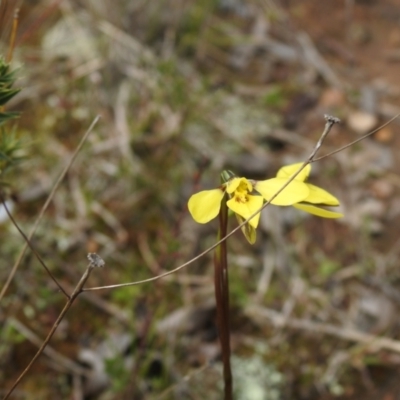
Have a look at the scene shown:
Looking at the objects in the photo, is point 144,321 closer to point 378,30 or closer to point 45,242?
point 45,242

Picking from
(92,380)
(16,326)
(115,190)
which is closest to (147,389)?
(92,380)

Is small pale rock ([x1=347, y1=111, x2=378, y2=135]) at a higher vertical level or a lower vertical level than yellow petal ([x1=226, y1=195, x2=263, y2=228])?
higher

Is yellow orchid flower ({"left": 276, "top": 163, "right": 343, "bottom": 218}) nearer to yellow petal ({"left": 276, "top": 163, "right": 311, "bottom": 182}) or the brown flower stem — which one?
yellow petal ({"left": 276, "top": 163, "right": 311, "bottom": 182})

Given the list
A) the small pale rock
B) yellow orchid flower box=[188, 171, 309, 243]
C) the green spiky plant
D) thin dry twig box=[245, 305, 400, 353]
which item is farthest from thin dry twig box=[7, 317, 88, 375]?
the small pale rock

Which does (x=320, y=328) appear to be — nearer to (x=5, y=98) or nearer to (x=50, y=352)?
(x=50, y=352)

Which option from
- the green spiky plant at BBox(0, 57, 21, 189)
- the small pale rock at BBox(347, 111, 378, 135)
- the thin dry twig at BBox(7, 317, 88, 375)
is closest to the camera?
the green spiky plant at BBox(0, 57, 21, 189)

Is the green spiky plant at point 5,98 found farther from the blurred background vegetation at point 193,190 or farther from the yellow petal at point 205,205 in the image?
the yellow petal at point 205,205

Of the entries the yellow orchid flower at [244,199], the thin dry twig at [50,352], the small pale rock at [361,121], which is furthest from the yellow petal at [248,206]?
the small pale rock at [361,121]
